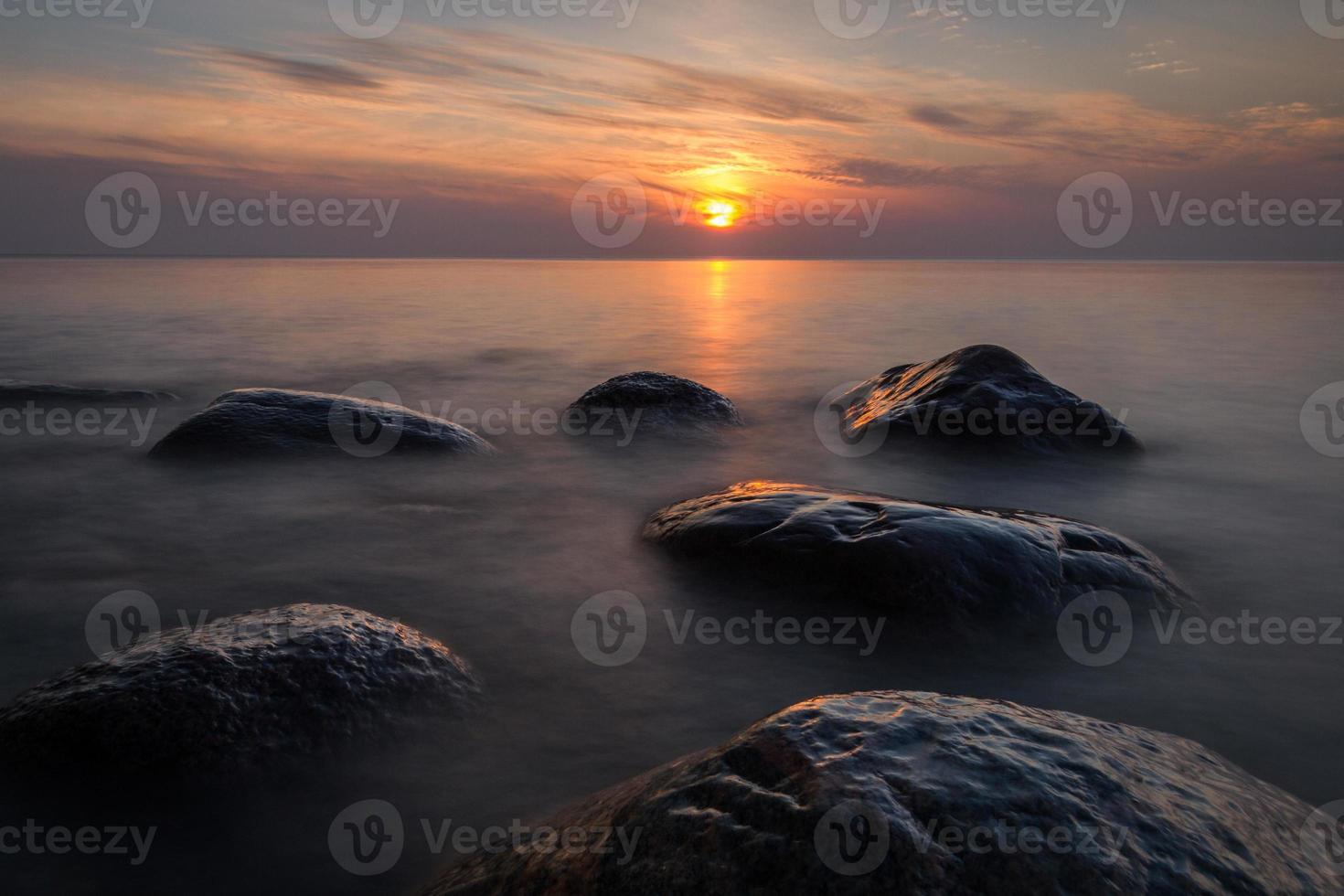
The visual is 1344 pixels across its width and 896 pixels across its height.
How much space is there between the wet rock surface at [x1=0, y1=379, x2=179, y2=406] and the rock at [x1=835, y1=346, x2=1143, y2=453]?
9431 mm

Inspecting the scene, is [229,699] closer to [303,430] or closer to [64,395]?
[303,430]

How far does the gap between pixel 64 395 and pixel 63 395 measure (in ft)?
0.03

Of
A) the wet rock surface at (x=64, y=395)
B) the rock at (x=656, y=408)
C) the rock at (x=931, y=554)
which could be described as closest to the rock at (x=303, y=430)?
the rock at (x=656, y=408)

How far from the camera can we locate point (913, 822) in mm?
2141

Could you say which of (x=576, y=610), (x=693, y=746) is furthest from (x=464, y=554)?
(x=693, y=746)

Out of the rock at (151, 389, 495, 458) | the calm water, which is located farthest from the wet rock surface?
the rock at (151, 389, 495, 458)

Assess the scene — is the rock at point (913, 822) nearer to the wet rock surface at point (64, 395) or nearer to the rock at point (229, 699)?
the rock at point (229, 699)

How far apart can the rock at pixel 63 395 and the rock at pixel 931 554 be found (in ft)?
30.7

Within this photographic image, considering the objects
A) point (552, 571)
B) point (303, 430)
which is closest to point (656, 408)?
point (303, 430)

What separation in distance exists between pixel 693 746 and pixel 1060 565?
2.57 metres

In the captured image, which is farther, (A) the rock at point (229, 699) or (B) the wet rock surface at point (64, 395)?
(B) the wet rock surface at point (64, 395)

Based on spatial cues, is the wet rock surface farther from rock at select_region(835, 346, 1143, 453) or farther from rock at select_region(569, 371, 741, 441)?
rock at select_region(835, 346, 1143, 453)

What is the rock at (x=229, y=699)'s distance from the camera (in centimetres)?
320

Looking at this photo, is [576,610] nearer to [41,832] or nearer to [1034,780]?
[41,832]
